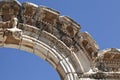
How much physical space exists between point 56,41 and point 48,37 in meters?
0.24

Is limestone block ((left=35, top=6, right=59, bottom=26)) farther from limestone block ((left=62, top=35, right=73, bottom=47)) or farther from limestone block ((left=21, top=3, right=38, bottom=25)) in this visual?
limestone block ((left=62, top=35, right=73, bottom=47))

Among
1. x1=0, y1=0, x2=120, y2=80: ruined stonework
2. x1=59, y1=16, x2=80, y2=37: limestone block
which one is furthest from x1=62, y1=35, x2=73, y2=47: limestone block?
x1=59, y1=16, x2=80, y2=37: limestone block

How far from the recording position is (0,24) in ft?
32.1

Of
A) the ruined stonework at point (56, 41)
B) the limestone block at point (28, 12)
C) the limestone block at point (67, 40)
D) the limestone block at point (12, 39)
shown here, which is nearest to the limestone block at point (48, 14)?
the ruined stonework at point (56, 41)

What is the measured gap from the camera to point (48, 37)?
9.75 meters

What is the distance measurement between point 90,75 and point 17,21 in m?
2.45

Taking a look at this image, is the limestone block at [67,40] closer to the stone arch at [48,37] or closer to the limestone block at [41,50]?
the stone arch at [48,37]

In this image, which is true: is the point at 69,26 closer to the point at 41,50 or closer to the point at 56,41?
the point at 56,41

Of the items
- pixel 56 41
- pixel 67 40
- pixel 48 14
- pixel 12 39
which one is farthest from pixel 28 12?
pixel 67 40

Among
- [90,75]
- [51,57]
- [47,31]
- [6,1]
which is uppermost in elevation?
[6,1]

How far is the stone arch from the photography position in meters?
9.40

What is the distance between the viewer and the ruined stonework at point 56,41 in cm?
926

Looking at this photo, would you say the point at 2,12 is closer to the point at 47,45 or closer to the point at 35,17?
the point at 35,17

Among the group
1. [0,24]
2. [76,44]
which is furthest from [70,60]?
[0,24]
